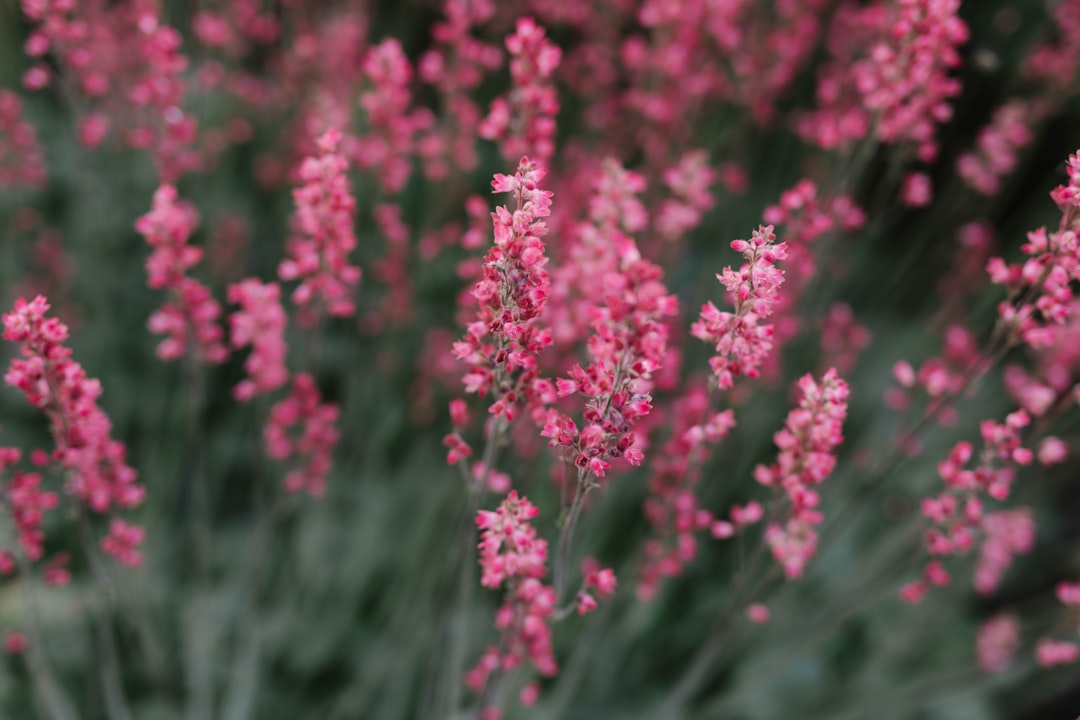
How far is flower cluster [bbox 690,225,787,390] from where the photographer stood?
131 cm

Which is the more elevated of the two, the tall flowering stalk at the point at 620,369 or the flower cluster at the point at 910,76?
the flower cluster at the point at 910,76

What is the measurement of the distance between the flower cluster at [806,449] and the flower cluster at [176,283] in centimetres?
152

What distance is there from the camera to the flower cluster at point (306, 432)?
6.89 ft

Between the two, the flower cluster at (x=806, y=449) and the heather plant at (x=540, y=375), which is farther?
the heather plant at (x=540, y=375)

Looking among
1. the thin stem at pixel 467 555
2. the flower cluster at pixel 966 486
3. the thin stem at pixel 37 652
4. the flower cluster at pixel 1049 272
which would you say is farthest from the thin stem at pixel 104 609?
the flower cluster at pixel 1049 272

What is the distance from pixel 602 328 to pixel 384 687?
6.92 feet

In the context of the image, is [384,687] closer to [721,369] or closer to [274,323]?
[274,323]

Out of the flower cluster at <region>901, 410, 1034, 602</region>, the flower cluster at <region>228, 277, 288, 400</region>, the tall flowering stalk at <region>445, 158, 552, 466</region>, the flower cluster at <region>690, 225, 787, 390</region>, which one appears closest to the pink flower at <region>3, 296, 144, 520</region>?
the flower cluster at <region>228, 277, 288, 400</region>

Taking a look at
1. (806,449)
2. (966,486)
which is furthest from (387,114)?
(966,486)

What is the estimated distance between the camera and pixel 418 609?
255 centimetres

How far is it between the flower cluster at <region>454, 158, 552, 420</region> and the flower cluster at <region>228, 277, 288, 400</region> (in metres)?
0.76

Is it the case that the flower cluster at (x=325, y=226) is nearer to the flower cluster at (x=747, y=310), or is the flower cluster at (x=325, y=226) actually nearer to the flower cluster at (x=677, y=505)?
the flower cluster at (x=747, y=310)

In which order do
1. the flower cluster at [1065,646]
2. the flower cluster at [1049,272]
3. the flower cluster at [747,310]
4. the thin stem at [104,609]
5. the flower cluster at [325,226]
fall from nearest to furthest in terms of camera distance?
1. the flower cluster at [747,310]
2. the flower cluster at [1049,272]
3. the flower cluster at [325,226]
4. the thin stem at [104,609]
5. the flower cluster at [1065,646]

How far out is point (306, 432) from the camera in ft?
7.37
